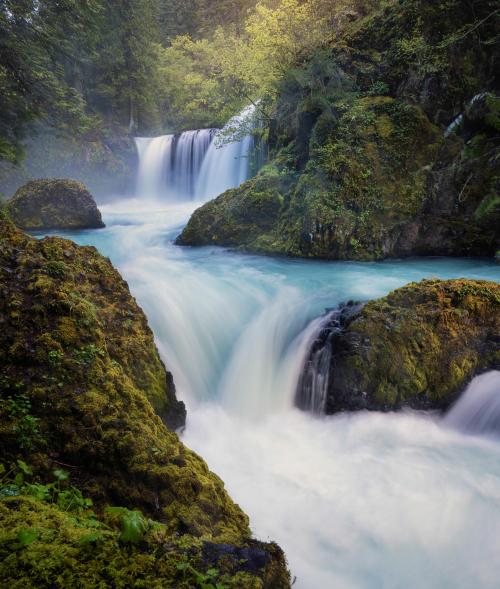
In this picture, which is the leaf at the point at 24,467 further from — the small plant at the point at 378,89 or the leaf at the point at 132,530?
the small plant at the point at 378,89

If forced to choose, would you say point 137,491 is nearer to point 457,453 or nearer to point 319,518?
point 319,518

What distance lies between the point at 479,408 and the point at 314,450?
2.05m

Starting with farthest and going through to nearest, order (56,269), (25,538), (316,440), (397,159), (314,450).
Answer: (397,159), (316,440), (314,450), (56,269), (25,538)

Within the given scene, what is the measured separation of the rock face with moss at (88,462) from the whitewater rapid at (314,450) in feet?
3.30

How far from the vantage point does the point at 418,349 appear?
483 cm

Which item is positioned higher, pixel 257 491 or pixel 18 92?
pixel 18 92

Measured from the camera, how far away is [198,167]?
703 inches

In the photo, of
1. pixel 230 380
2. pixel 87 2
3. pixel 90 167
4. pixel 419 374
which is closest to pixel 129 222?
pixel 87 2

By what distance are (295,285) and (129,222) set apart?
28.8ft

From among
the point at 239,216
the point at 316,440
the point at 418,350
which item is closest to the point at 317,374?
the point at 316,440

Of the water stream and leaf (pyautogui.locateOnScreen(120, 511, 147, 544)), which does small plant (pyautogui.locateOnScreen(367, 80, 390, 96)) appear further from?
leaf (pyautogui.locateOnScreen(120, 511, 147, 544))

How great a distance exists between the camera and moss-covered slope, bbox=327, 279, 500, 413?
15.6 feet

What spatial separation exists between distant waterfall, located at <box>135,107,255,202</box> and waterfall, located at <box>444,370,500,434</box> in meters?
11.6

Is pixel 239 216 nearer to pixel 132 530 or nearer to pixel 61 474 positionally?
pixel 61 474
